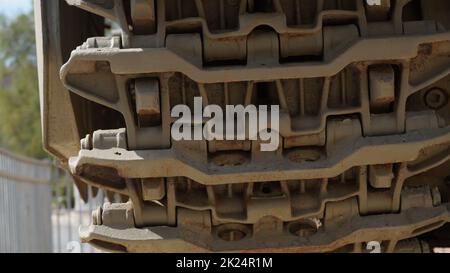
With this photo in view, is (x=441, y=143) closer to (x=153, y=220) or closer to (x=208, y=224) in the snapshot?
(x=208, y=224)

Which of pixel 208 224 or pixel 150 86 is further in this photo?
pixel 208 224

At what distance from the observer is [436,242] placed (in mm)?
3971

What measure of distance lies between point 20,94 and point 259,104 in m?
22.5

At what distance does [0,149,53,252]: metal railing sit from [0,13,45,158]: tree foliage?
1501 cm

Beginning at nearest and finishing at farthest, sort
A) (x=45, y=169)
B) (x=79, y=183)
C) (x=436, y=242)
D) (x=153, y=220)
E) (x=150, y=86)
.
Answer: (x=150, y=86), (x=153, y=220), (x=436, y=242), (x=79, y=183), (x=45, y=169)

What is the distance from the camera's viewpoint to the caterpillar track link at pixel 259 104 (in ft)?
10.0

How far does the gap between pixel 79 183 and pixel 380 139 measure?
2.01 m

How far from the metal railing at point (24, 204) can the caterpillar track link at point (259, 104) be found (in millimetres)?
3972

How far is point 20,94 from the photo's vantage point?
961 inches

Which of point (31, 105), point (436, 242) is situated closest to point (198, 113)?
point (436, 242)

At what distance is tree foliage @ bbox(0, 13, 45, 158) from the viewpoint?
79.3 feet

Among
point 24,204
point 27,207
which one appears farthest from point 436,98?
point 27,207

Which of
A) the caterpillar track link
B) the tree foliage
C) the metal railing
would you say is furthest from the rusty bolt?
the tree foliage

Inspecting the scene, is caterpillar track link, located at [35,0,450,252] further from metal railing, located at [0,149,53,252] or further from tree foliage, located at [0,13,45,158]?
tree foliage, located at [0,13,45,158]
